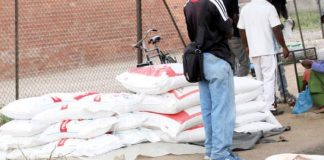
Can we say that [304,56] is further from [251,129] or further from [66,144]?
[66,144]

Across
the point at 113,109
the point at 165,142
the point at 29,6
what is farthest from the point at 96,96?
the point at 29,6

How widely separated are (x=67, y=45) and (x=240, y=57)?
13.0 ft

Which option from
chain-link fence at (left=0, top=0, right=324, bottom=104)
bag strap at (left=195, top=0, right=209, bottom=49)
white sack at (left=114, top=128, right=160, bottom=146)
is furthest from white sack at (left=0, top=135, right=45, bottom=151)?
chain-link fence at (left=0, top=0, right=324, bottom=104)

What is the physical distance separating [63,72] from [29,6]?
5.89 feet

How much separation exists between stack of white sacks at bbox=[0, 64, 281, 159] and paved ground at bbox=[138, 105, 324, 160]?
0.34m

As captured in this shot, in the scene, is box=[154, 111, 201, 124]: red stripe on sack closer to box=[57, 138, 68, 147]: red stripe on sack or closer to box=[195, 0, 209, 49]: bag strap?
box=[195, 0, 209, 49]: bag strap

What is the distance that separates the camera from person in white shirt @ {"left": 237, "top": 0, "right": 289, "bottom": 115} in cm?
818

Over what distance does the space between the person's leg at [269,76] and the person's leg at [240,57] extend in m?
1.31

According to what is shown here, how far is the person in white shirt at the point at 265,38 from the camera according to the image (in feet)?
26.8

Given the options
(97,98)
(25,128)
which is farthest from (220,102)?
(25,128)

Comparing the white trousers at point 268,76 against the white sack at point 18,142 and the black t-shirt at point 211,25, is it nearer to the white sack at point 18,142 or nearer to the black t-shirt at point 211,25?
the black t-shirt at point 211,25

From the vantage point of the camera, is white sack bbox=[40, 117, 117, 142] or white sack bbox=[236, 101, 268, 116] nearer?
white sack bbox=[40, 117, 117, 142]

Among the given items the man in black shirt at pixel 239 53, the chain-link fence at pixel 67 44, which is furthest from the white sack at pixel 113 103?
the chain-link fence at pixel 67 44

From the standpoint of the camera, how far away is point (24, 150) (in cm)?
659
